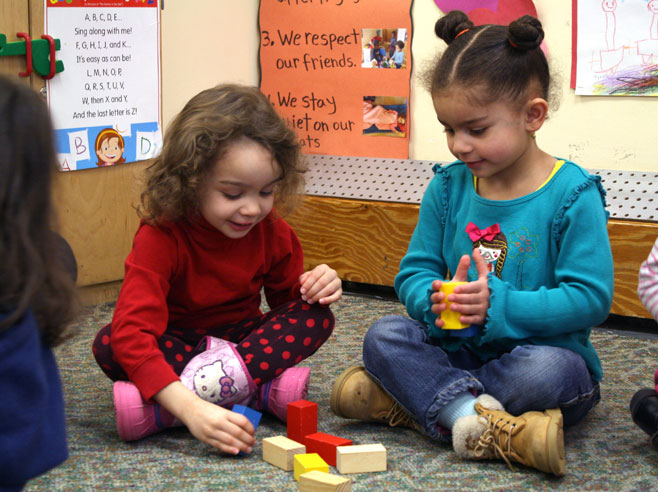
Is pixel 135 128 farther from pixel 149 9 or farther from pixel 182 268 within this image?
pixel 182 268

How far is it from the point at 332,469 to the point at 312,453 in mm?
38

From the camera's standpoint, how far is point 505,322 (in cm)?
127

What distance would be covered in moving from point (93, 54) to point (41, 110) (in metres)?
1.38

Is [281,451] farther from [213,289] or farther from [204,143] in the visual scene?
[204,143]

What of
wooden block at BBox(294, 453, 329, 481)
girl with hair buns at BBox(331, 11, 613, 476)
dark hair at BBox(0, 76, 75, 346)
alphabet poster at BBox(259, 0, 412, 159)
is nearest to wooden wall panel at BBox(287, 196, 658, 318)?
alphabet poster at BBox(259, 0, 412, 159)

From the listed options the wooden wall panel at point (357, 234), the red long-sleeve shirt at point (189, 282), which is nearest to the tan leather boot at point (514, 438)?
the red long-sleeve shirt at point (189, 282)

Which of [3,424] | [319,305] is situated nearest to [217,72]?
[319,305]

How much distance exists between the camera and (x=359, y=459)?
1.19m

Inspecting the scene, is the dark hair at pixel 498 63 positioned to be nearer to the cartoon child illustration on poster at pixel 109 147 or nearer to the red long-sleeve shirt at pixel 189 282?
the red long-sleeve shirt at pixel 189 282

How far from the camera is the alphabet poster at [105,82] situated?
197cm

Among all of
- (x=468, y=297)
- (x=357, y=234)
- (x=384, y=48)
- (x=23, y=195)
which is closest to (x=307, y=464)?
(x=468, y=297)

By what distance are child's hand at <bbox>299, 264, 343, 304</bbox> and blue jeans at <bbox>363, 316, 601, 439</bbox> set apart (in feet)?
0.32

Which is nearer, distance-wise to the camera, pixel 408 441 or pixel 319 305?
pixel 408 441

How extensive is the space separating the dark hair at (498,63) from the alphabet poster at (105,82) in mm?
1014
